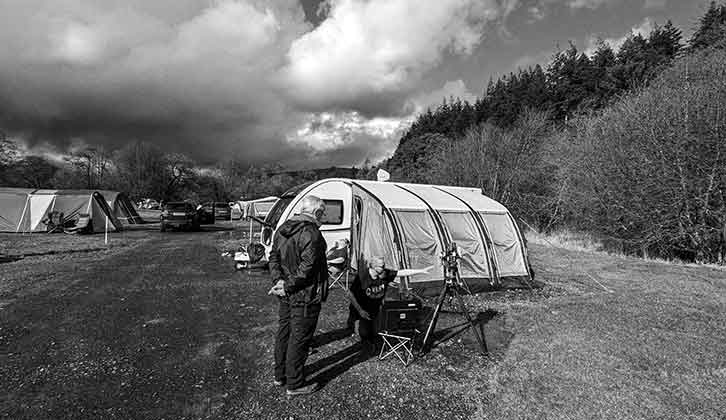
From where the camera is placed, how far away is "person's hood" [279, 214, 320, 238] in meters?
3.21

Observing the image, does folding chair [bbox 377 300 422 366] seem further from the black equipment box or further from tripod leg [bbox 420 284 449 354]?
tripod leg [bbox 420 284 449 354]

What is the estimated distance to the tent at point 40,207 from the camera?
15773mm

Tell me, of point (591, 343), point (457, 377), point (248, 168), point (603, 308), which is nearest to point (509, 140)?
point (603, 308)

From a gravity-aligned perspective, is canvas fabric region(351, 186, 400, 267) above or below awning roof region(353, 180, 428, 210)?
below

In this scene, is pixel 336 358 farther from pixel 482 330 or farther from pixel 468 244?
pixel 468 244

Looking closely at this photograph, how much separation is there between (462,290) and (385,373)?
3984 millimetres

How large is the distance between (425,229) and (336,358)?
3.83 meters

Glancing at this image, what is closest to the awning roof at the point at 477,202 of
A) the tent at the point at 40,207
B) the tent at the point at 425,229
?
the tent at the point at 425,229

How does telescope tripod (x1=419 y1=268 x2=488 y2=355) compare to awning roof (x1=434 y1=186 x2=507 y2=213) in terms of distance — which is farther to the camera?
awning roof (x1=434 y1=186 x2=507 y2=213)

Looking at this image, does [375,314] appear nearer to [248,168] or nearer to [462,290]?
[462,290]

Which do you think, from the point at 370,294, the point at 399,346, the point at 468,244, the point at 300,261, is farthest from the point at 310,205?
the point at 468,244

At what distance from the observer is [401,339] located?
13.9ft

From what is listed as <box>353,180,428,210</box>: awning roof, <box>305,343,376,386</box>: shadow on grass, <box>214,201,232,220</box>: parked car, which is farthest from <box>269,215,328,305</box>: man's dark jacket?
<box>214,201,232,220</box>: parked car

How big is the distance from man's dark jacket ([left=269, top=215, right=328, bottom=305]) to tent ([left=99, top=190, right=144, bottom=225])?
23312 millimetres
